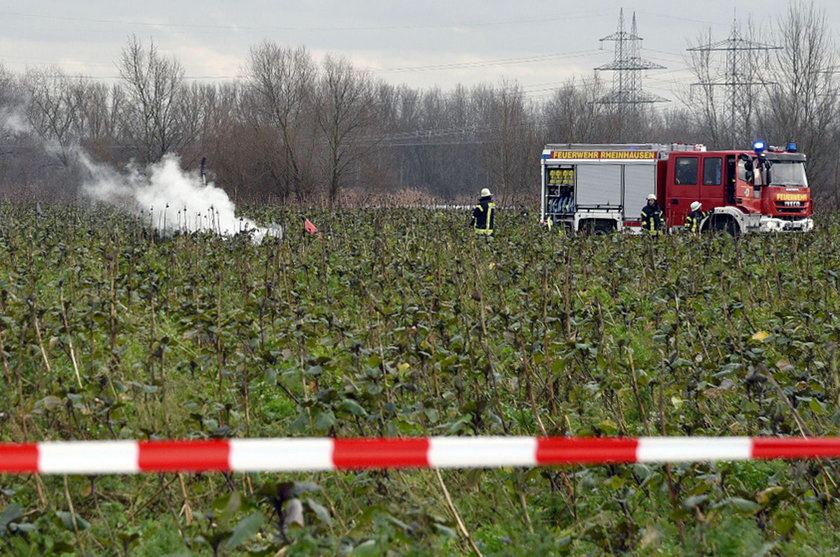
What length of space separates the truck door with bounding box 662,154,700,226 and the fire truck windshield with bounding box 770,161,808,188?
1544 mm

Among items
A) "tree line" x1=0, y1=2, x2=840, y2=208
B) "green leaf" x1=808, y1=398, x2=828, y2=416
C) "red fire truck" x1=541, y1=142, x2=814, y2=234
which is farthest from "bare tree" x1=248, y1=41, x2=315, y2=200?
"green leaf" x1=808, y1=398, x2=828, y2=416

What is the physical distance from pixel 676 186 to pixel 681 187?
0.15m

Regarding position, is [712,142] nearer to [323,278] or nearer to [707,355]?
[323,278]

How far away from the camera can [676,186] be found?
78.2ft

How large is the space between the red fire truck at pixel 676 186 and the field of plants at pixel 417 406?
10.5 metres

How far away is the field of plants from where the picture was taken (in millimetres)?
4434

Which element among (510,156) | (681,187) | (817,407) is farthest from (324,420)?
(510,156)

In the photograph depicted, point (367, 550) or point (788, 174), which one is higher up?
point (788, 174)

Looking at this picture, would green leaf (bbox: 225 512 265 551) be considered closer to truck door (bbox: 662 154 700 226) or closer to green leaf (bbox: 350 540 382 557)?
green leaf (bbox: 350 540 382 557)

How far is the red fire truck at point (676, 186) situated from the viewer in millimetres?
22578

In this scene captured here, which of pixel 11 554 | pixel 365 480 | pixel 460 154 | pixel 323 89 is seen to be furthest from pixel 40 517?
pixel 460 154

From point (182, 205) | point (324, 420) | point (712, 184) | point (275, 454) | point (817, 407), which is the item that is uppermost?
point (275, 454)

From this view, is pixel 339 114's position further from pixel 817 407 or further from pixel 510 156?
pixel 817 407

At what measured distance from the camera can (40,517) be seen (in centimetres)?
452
